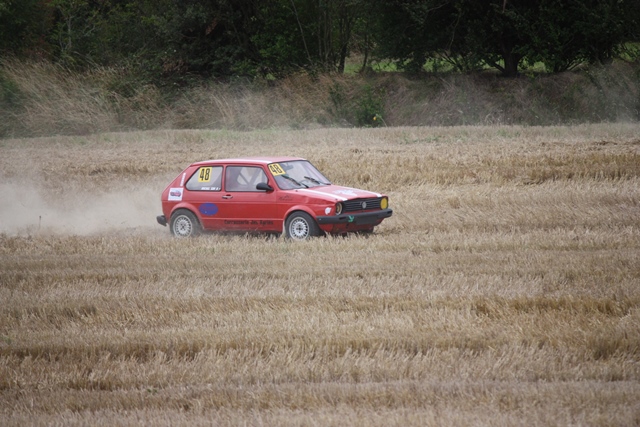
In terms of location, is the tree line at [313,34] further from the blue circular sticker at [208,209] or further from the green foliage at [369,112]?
the blue circular sticker at [208,209]

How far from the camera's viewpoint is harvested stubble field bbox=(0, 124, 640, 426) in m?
5.12

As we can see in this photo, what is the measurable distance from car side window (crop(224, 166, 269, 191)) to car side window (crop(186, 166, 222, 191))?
15 cm

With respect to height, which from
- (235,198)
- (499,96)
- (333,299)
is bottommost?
(333,299)

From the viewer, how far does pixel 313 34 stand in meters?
38.1

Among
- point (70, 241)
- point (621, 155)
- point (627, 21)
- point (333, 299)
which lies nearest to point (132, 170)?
point (70, 241)

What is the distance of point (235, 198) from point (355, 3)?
74.8 ft

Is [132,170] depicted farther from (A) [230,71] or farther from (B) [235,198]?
(A) [230,71]

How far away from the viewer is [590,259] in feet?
30.1

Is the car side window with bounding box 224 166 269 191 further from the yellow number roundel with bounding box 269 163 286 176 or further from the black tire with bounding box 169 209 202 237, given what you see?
the black tire with bounding box 169 209 202 237

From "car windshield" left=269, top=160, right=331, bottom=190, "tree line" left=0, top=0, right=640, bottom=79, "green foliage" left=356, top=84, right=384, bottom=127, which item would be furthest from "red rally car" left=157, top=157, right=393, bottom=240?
"tree line" left=0, top=0, right=640, bottom=79

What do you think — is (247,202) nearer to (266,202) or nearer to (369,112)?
(266,202)

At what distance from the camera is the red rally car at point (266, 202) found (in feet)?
39.2

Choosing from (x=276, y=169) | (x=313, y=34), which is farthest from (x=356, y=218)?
(x=313, y=34)

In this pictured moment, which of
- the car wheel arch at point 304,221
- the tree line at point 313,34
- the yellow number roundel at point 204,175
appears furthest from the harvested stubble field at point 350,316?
the tree line at point 313,34
